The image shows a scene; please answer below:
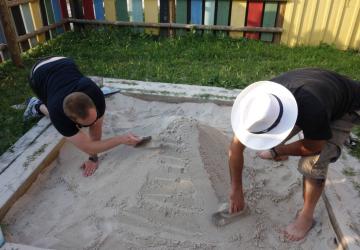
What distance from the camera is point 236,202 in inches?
93.0

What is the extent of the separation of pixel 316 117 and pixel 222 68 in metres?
3.26

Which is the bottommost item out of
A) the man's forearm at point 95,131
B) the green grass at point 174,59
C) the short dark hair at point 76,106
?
the green grass at point 174,59

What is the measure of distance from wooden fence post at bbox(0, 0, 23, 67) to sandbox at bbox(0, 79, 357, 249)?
7.52 ft

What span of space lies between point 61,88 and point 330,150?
6.38ft

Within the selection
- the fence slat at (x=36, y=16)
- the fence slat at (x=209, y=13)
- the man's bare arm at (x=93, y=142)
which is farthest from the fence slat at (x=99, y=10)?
the man's bare arm at (x=93, y=142)

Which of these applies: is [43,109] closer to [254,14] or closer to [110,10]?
[110,10]

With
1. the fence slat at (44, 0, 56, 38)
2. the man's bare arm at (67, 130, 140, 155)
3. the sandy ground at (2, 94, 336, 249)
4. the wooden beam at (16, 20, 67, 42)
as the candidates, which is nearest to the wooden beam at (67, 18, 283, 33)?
the wooden beam at (16, 20, 67, 42)

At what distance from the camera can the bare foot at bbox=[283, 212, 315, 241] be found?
2.35 meters

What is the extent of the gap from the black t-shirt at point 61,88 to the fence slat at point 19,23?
9.84 ft

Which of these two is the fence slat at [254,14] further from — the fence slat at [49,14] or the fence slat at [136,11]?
the fence slat at [49,14]

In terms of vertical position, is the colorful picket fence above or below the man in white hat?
below

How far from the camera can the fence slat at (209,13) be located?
5895mm

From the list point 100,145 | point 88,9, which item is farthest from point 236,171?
point 88,9

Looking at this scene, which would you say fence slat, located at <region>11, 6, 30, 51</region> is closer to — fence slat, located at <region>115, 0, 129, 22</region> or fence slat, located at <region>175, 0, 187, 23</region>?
fence slat, located at <region>115, 0, 129, 22</region>
